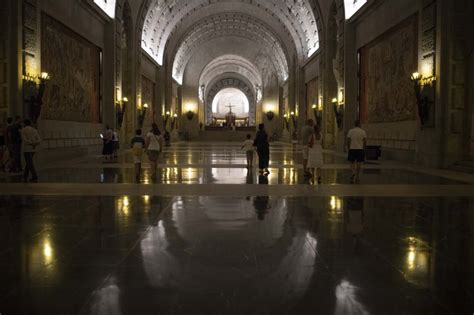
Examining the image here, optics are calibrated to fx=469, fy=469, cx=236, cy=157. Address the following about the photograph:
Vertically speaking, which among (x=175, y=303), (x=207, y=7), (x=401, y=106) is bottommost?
(x=175, y=303)

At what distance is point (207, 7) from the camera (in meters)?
46.1

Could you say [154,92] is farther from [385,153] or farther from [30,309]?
[30,309]

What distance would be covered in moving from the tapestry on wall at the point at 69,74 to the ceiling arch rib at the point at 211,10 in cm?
1344

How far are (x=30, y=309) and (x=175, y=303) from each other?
104 centimetres

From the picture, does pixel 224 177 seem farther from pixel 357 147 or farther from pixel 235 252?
pixel 235 252

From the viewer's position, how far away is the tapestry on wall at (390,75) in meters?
18.6

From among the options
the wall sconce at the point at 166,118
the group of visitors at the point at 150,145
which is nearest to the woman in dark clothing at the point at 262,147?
the group of visitors at the point at 150,145

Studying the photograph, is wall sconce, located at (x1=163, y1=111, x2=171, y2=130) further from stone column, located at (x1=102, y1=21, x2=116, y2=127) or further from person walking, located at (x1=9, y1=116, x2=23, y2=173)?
person walking, located at (x1=9, y1=116, x2=23, y2=173)

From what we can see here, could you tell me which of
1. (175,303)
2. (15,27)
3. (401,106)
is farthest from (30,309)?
(401,106)

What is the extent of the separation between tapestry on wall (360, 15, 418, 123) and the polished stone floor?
32.8 ft

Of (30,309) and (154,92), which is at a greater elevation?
(154,92)

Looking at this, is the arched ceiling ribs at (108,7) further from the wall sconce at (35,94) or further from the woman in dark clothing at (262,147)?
the woman in dark clothing at (262,147)

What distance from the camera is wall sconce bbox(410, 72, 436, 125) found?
1638 cm

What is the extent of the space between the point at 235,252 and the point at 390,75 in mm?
17776
